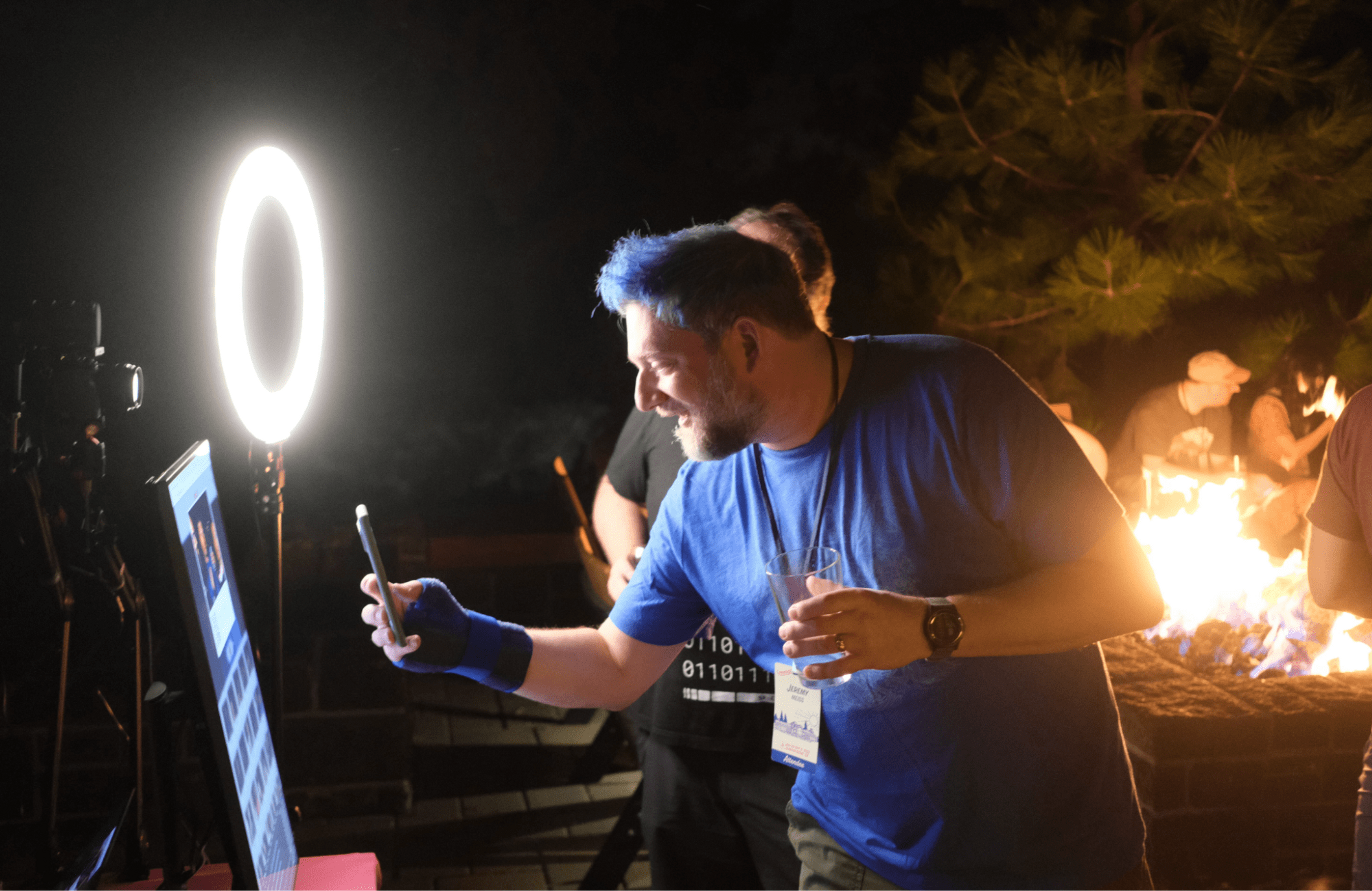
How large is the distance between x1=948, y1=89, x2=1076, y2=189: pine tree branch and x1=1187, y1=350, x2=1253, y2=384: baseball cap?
1.21 metres

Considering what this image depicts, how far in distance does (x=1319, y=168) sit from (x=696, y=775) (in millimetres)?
3616

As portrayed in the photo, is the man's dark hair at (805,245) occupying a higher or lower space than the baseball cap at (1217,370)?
higher

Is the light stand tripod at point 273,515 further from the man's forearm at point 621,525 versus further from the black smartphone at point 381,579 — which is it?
the man's forearm at point 621,525

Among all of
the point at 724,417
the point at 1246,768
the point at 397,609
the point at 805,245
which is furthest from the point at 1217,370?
the point at 397,609

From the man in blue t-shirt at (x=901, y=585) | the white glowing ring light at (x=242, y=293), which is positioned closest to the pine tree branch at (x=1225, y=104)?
the man in blue t-shirt at (x=901, y=585)

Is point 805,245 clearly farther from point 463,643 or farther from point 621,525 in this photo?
point 463,643

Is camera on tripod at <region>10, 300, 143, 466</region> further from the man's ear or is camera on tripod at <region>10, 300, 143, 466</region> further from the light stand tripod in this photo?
the man's ear

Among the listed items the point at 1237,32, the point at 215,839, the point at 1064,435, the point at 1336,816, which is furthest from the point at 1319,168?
the point at 215,839

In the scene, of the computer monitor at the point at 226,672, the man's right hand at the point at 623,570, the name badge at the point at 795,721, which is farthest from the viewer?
the man's right hand at the point at 623,570

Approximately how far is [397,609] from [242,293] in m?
0.66

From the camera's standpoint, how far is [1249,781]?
9.83 feet

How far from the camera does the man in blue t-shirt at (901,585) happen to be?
4.58ft

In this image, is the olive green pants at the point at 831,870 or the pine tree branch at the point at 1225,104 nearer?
the olive green pants at the point at 831,870

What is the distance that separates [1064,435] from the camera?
4.76ft
